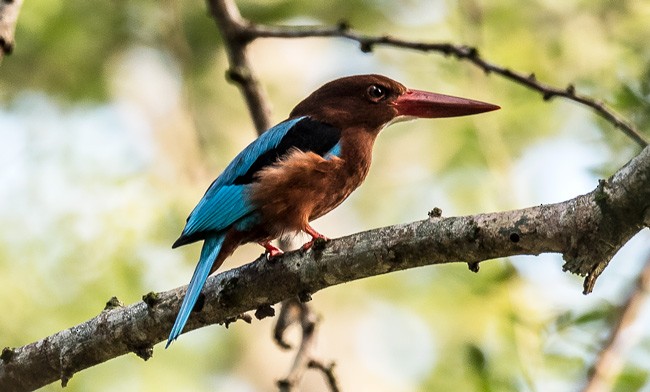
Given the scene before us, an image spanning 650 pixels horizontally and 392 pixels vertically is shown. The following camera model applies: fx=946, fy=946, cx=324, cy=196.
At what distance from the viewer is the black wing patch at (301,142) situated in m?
4.27

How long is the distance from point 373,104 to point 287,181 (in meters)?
0.92

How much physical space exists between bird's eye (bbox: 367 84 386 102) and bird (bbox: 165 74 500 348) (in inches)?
1.7

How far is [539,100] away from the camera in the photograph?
698cm

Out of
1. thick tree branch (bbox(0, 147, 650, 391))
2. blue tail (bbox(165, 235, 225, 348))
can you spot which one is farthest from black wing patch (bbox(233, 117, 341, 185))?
thick tree branch (bbox(0, 147, 650, 391))

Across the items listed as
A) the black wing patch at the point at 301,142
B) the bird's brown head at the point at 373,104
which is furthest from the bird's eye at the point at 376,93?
the black wing patch at the point at 301,142

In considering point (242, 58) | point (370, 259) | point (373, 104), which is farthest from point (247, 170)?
point (370, 259)

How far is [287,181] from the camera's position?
13.5 feet

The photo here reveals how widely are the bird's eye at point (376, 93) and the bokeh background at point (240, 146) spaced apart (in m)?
0.93

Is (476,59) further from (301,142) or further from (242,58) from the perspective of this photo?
(242,58)

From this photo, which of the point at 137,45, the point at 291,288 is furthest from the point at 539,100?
the point at 291,288

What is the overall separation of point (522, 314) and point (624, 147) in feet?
3.42

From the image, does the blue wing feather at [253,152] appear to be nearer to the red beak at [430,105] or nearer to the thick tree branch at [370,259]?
the red beak at [430,105]

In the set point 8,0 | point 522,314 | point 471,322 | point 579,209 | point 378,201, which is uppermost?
point 378,201

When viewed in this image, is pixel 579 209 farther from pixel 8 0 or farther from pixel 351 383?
pixel 351 383
